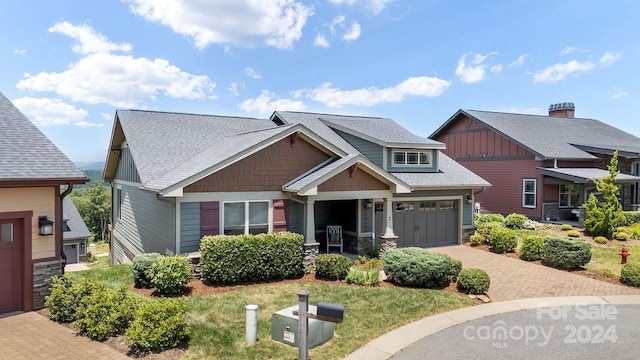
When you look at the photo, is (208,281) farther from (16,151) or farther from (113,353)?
(16,151)

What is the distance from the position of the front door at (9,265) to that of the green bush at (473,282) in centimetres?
1165

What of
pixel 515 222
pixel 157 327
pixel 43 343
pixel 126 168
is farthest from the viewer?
pixel 515 222

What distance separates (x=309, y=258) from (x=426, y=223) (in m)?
7.85

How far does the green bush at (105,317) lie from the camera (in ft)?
26.9

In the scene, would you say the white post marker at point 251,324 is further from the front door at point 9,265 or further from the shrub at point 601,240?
the shrub at point 601,240

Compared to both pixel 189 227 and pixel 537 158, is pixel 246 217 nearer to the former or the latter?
pixel 189 227

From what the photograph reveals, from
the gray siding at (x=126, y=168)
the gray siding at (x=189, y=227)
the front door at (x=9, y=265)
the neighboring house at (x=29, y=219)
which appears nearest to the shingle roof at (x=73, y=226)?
the gray siding at (x=126, y=168)

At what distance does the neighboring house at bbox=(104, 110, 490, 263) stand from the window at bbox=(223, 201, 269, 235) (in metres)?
0.03

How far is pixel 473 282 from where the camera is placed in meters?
11.8

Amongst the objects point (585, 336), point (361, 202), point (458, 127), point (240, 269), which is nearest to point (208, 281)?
point (240, 269)

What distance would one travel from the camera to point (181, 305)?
8.20 m

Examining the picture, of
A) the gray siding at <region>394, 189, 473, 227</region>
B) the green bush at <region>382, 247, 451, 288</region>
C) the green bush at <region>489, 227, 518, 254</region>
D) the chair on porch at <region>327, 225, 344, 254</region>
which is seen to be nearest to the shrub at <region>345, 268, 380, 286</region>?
the green bush at <region>382, 247, 451, 288</region>

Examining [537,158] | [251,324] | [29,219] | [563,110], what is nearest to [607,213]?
[537,158]

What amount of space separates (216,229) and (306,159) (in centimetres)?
420
